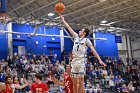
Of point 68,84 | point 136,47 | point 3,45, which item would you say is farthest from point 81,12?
point 68,84

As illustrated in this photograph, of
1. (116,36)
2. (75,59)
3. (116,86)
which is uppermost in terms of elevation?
(116,36)

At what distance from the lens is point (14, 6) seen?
24.7 meters

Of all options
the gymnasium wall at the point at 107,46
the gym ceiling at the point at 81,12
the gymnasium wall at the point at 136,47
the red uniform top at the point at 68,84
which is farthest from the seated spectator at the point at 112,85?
the red uniform top at the point at 68,84

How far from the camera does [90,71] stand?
84.0 feet

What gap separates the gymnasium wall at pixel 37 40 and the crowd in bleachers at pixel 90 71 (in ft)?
4.53

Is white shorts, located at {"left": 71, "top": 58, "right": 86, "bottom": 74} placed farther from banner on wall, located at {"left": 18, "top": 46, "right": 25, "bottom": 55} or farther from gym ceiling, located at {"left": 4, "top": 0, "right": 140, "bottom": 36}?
banner on wall, located at {"left": 18, "top": 46, "right": 25, "bottom": 55}

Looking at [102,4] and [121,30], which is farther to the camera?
[121,30]

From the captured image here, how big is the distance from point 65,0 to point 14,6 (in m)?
4.16

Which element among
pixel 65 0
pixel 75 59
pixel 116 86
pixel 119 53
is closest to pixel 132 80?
pixel 116 86

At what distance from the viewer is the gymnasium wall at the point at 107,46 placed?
33062 mm

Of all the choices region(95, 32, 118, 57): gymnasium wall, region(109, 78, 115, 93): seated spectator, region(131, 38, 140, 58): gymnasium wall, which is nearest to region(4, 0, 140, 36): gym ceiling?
region(95, 32, 118, 57): gymnasium wall

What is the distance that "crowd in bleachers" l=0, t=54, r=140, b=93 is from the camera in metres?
21.0

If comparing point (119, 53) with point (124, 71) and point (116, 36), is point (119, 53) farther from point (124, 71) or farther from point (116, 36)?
point (124, 71)

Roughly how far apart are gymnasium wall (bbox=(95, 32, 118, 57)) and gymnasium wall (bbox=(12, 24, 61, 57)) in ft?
16.3
